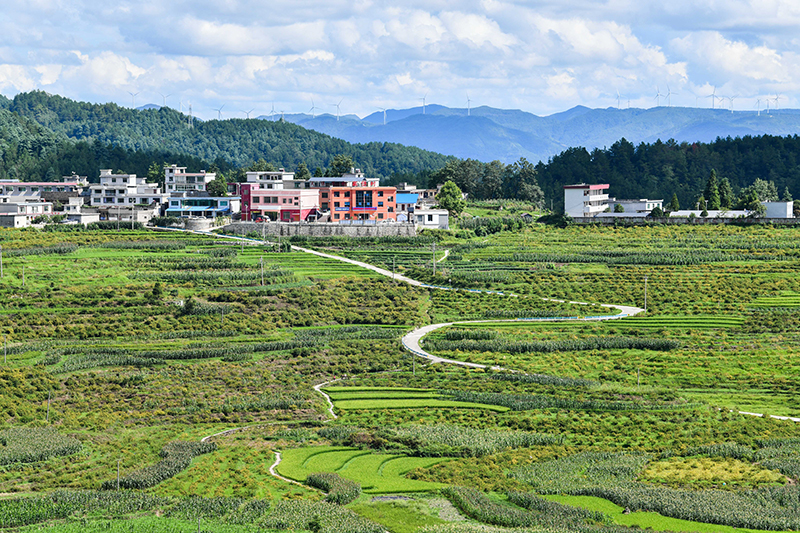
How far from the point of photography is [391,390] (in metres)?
59.5

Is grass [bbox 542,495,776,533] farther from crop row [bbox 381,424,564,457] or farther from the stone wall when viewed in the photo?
the stone wall

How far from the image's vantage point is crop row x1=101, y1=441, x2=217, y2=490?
4128cm

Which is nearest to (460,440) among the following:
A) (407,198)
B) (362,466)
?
(362,466)

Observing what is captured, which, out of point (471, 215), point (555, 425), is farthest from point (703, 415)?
point (471, 215)

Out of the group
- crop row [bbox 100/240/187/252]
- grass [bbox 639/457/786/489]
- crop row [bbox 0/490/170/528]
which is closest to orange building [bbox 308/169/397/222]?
crop row [bbox 100/240/187/252]

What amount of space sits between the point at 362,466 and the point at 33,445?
15685 mm

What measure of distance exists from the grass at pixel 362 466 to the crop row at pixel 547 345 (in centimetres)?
2332

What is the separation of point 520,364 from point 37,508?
1435 inches

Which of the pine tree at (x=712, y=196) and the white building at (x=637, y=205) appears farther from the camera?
the white building at (x=637, y=205)

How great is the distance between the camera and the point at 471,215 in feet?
457

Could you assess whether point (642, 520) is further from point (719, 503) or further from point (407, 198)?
point (407, 198)

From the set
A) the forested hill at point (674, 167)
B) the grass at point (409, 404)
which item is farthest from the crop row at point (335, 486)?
the forested hill at point (674, 167)

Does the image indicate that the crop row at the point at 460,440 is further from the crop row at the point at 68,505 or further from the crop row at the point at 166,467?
the crop row at the point at 68,505

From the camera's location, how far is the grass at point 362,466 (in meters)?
42.1
